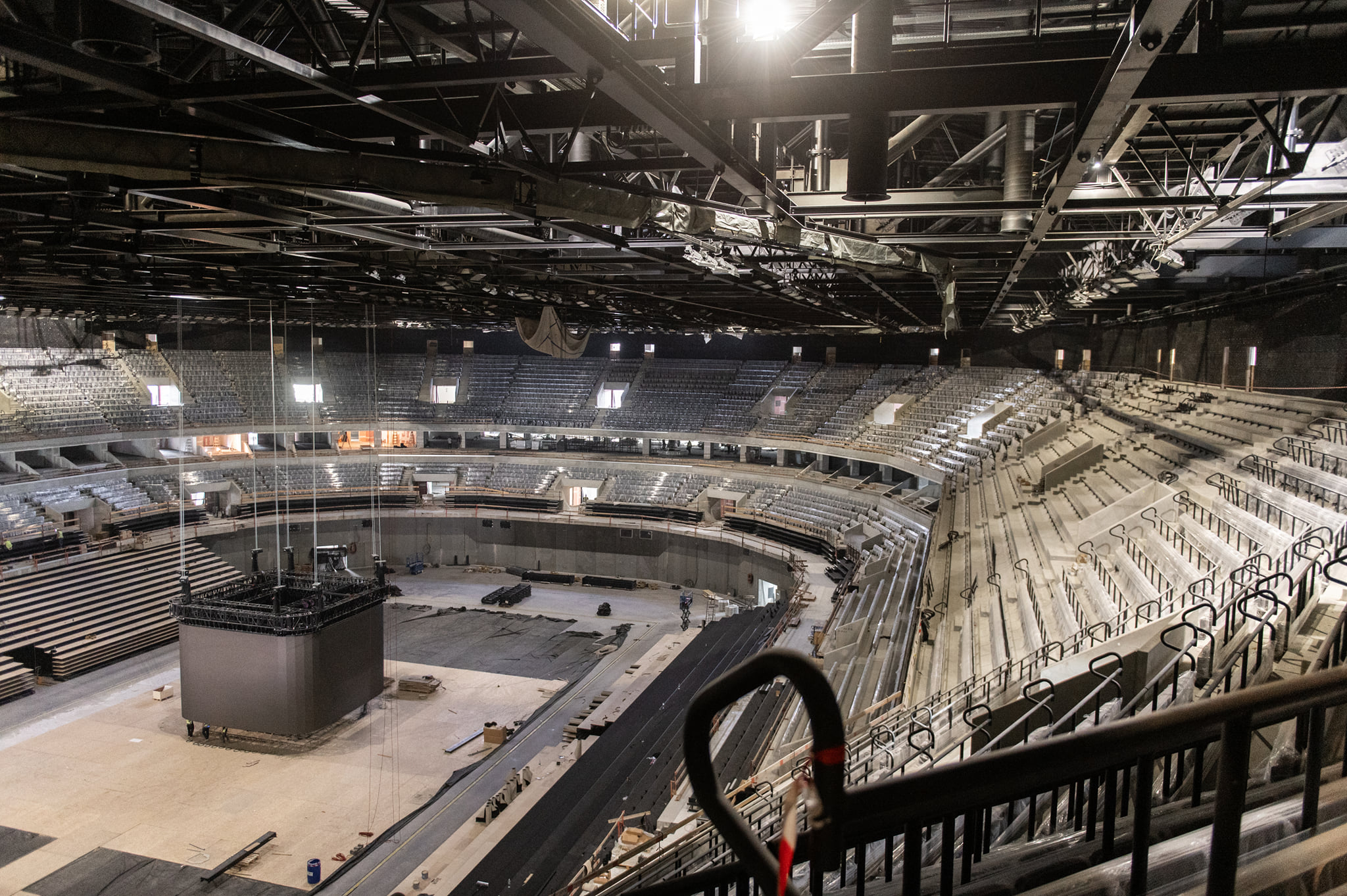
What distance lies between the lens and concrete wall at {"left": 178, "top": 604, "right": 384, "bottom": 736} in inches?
733

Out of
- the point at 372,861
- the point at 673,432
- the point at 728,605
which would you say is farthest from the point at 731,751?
the point at 673,432

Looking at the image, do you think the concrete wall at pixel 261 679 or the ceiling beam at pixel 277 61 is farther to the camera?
the concrete wall at pixel 261 679

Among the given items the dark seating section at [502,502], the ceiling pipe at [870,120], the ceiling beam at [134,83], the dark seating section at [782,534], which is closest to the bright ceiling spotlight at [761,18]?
the ceiling pipe at [870,120]

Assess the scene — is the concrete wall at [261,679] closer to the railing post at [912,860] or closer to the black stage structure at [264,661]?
the black stage structure at [264,661]

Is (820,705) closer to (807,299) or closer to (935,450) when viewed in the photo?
(807,299)

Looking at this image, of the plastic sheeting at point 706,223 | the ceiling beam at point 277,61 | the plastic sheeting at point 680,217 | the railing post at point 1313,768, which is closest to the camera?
the railing post at point 1313,768

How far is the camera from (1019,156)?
6840 mm

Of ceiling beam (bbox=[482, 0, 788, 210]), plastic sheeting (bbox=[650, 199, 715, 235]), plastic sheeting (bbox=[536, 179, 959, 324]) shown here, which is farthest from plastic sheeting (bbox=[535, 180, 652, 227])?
ceiling beam (bbox=[482, 0, 788, 210])

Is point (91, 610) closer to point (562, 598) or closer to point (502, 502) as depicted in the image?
point (562, 598)

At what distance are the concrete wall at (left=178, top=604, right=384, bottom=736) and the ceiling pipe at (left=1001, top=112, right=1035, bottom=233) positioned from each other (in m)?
17.2

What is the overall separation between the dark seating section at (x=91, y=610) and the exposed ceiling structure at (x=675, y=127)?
1475cm

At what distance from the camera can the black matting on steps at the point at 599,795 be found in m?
13.1

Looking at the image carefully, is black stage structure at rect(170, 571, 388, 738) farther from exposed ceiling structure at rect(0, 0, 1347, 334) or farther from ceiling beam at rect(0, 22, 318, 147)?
ceiling beam at rect(0, 22, 318, 147)

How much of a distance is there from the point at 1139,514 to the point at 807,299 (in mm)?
7386
